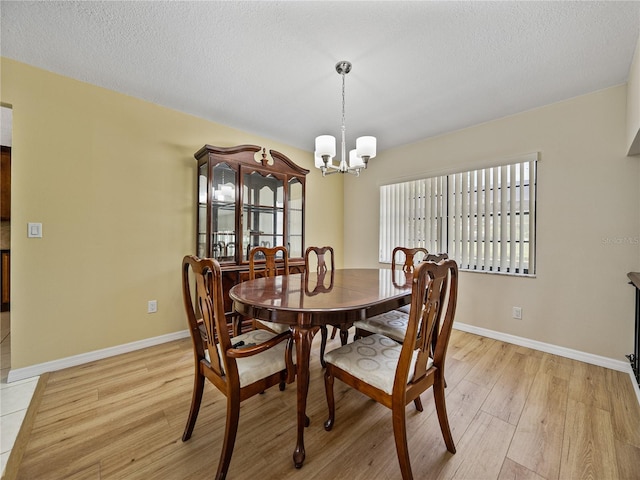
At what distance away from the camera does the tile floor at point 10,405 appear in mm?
→ 1383

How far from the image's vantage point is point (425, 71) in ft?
6.68

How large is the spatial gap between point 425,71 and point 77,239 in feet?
10.5

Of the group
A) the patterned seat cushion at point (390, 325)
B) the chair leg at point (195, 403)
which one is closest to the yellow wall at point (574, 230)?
the patterned seat cushion at point (390, 325)

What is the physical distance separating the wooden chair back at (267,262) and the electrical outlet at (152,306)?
1019mm

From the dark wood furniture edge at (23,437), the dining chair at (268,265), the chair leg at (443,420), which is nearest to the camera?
the dark wood furniture edge at (23,437)

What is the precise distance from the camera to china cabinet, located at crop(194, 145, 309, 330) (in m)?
2.72

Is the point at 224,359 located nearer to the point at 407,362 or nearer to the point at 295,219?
the point at 407,362

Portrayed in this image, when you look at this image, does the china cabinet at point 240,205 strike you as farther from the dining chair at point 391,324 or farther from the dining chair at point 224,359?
the dining chair at point 391,324

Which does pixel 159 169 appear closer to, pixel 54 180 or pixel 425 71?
pixel 54 180

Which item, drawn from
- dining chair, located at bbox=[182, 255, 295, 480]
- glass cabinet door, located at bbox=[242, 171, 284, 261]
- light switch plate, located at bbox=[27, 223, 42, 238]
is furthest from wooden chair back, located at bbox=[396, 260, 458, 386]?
light switch plate, located at bbox=[27, 223, 42, 238]

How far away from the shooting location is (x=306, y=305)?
1.31 meters

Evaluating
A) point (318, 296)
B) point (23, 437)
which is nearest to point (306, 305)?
point (318, 296)

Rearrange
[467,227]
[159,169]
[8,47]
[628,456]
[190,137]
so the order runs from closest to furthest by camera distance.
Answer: [628,456], [8,47], [159,169], [190,137], [467,227]

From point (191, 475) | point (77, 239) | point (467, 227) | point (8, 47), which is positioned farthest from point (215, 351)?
point (467, 227)
